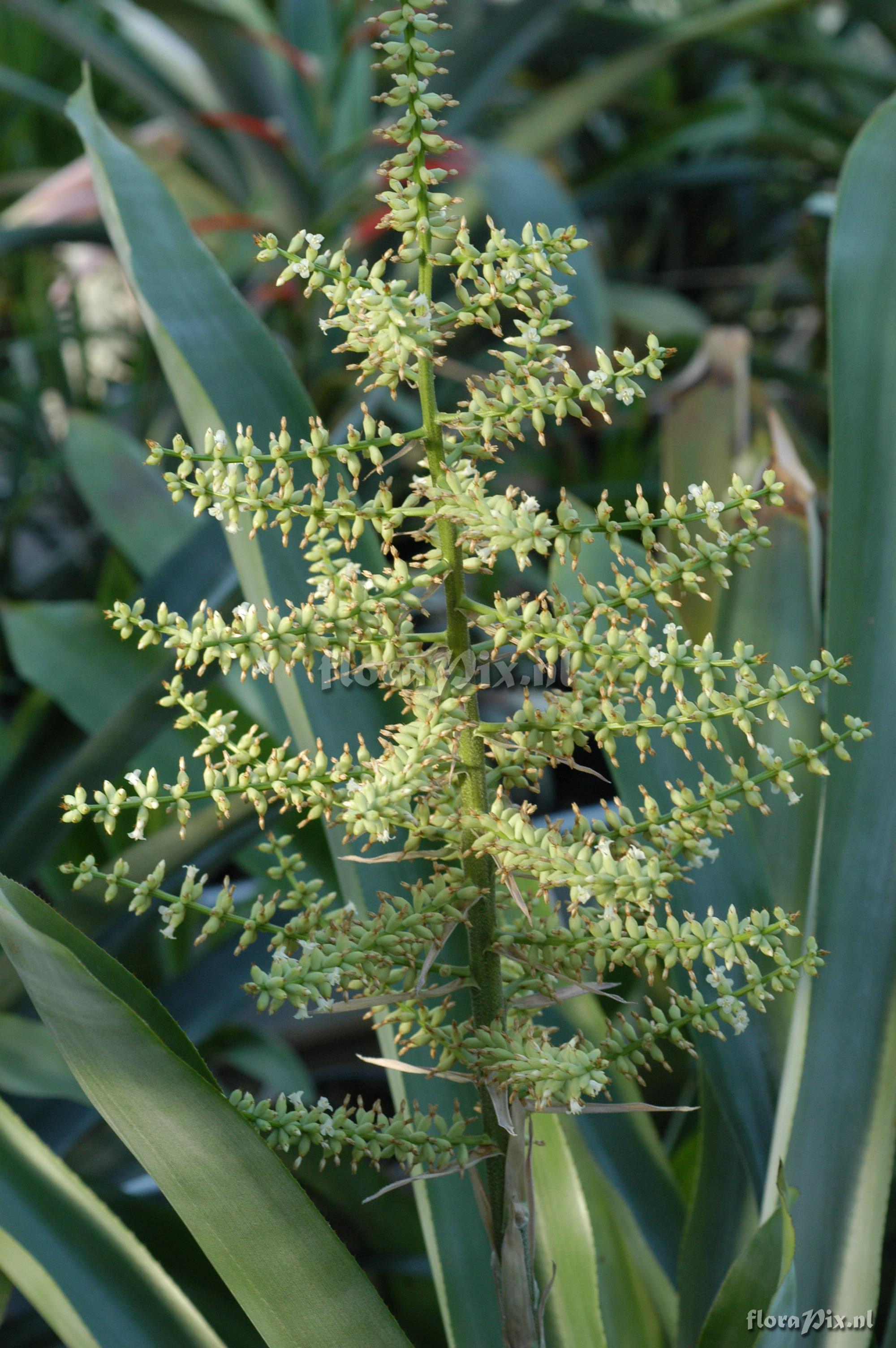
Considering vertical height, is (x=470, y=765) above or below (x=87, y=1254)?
above

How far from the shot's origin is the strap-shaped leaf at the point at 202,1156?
1.05 ft

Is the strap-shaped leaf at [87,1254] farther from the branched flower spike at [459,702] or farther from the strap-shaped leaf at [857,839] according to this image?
the strap-shaped leaf at [857,839]

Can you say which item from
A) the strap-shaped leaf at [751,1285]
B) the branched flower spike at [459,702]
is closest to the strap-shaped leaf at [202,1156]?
the branched flower spike at [459,702]

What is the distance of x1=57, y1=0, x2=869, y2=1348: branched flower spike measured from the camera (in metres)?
0.31

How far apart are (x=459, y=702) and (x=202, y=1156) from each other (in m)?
0.16

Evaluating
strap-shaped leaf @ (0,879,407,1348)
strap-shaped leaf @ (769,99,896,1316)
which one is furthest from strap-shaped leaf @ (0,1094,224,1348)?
strap-shaped leaf @ (769,99,896,1316)

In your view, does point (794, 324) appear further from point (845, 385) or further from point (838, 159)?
point (845, 385)

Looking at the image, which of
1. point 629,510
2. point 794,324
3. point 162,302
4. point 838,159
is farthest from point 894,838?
point 794,324

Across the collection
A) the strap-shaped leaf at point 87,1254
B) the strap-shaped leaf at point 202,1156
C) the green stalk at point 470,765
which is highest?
the green stalk at point 470,765

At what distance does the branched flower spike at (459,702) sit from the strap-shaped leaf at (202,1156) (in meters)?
0.02

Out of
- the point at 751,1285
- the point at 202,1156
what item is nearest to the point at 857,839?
the point at 751,1285

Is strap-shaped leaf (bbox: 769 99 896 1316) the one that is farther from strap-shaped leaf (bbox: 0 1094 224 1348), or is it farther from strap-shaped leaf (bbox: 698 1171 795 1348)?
strap-shaped leaf (bbox: 0 1094 224 1348)

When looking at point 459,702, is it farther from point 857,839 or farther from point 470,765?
point 857,839

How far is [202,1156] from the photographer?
13.4 inches
